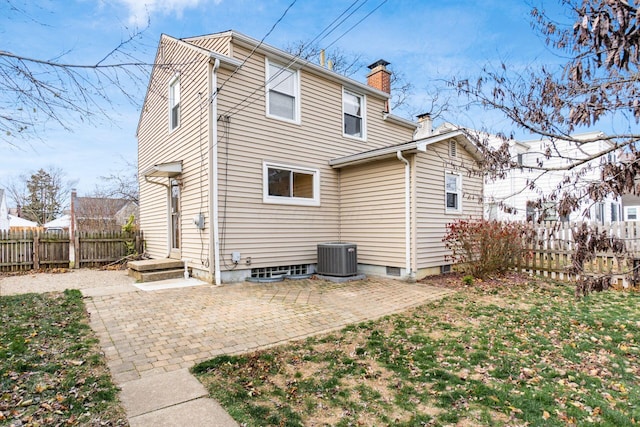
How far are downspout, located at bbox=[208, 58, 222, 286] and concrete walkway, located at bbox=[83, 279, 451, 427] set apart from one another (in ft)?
2.68

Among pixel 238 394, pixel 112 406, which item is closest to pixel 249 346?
pixel 238 394

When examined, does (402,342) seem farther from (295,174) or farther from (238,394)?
(295,174)

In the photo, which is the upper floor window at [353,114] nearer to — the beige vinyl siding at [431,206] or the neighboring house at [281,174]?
the neighboring house at [281,174]

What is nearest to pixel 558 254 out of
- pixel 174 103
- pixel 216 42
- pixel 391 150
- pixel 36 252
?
pixel 391 150

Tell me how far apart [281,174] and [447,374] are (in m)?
7.01

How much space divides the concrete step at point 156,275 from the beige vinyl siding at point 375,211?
481 centimetres

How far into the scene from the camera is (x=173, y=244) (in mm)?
10461

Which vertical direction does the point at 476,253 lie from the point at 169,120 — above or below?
below

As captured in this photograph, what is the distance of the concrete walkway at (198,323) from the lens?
2.94m

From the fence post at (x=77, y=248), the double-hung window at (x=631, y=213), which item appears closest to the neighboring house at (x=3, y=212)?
the fence post at (x=77, y=248)

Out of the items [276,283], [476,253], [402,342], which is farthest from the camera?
[476,253]

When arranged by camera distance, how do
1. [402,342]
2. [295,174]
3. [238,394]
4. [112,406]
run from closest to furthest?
[112,406], [238,394], [402,342], [295,174]

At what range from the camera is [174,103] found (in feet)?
33.6

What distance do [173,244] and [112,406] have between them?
8162 millimetres
